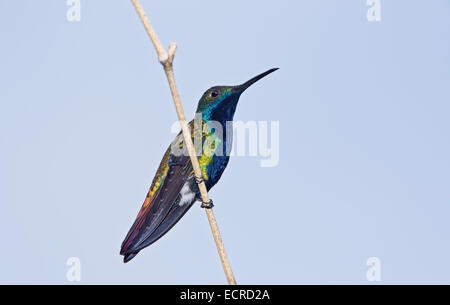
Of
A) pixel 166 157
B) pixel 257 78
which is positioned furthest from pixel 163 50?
pixel 166 157

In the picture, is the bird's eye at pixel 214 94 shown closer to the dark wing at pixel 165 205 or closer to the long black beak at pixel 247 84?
the long black beak at pixel 247 84

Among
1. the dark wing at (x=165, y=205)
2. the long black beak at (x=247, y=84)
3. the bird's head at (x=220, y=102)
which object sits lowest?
the dark wing at (x=165, y=205)

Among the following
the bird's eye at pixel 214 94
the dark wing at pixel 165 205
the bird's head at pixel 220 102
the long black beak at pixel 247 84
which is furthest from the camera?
the bird's eye at pixel 214 94

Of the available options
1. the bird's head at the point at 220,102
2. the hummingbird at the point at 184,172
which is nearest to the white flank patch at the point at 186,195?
the hummingbird at the point at 184,172

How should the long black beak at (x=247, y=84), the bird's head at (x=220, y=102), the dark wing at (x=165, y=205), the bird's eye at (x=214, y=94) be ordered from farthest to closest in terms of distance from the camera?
the bird's eye at (x=214, y=94) < the bird's head at (x=220, y=102) < the long black beak at (x=247, y=84) < the dark wing at (x=165, y=205)

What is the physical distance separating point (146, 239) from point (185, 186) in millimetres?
451

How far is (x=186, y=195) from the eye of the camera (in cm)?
308

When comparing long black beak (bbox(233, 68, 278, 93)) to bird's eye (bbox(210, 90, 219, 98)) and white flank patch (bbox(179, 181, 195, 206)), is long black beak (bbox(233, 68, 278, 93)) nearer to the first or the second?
bird's eye (bbox(210, 90, 219, 98))

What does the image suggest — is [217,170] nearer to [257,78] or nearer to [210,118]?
[210,118]

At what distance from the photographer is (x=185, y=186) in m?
3.10

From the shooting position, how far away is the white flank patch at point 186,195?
120 inches

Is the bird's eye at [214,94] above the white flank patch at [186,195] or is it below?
above

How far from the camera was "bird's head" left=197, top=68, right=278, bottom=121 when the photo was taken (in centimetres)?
336
